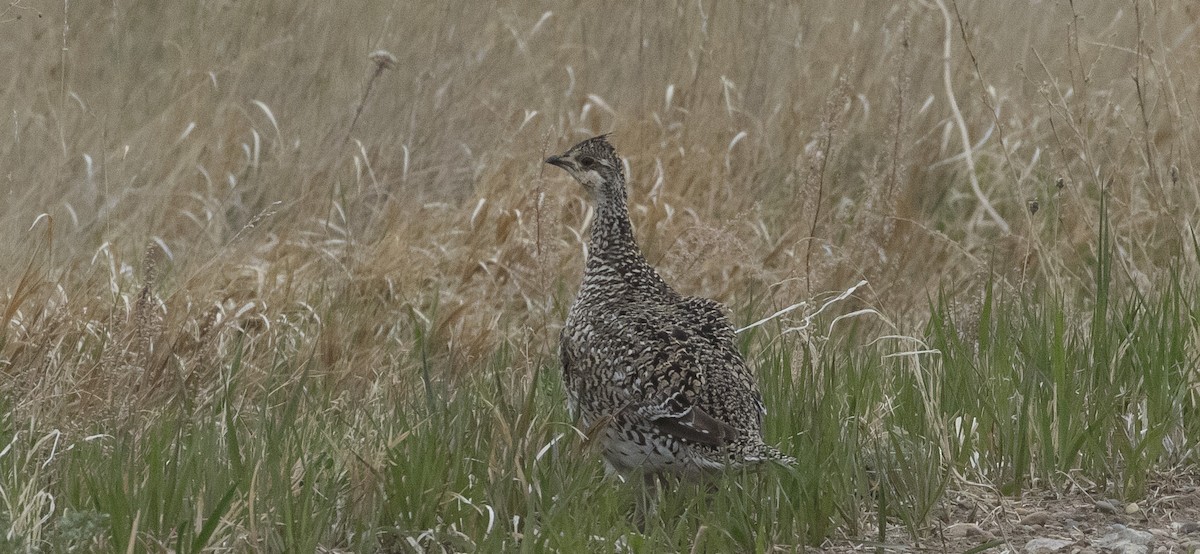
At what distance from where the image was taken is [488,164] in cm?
685

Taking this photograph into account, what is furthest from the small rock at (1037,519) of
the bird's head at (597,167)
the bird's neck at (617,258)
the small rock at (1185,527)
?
the bird's head at (597,167)

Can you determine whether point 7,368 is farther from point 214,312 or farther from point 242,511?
point 242,511

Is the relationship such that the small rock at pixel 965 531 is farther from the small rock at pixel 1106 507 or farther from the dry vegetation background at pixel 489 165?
the dry vegetation background at pixel 489 165

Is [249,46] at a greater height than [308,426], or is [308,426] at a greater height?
[249,46]

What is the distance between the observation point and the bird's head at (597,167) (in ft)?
15.8

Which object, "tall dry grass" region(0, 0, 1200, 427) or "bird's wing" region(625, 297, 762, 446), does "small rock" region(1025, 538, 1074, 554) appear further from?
"tall dry grass" region(0, 0, 1200, 427)

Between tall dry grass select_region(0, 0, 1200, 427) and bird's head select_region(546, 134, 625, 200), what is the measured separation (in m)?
0.17

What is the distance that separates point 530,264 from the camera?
6.02 m

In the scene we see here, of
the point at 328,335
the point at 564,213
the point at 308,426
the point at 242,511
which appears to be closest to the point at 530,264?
the point at 564,213

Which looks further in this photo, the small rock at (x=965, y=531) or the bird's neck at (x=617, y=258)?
the bird's neck at (x=617, y=258)

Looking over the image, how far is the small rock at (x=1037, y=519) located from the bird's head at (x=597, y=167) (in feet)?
6.11

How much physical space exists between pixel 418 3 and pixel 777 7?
1.83m

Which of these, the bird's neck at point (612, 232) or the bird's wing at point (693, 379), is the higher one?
the bird's neck at point (612, 232)

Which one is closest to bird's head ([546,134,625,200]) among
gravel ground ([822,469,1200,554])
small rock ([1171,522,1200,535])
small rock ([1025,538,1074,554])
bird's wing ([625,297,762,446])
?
bird's wing ([625,297,762,446])
